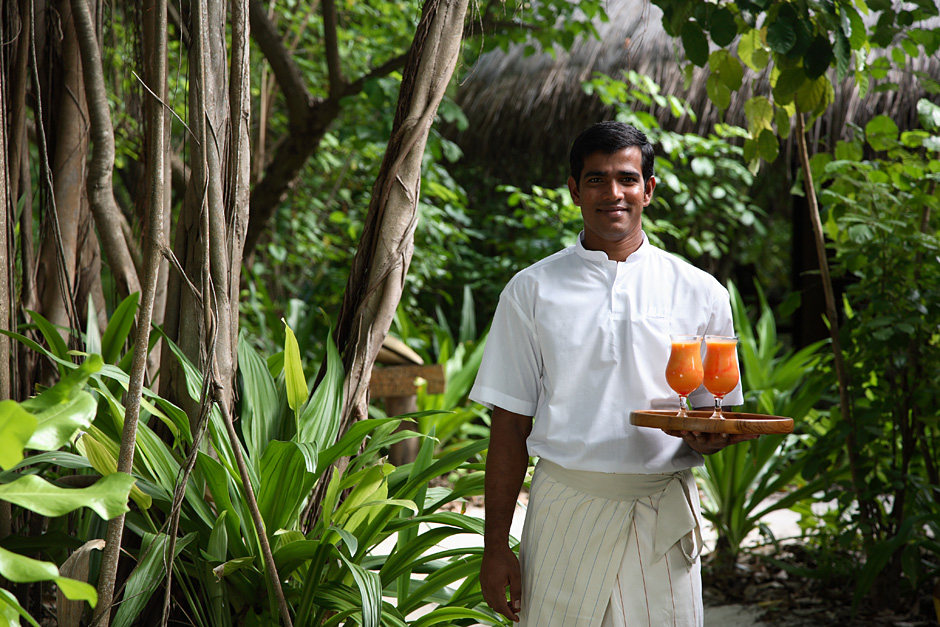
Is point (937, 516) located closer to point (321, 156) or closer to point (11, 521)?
point (11, 521)

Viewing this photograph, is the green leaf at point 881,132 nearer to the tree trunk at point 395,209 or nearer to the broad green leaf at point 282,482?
the tree trunk at point 395,209

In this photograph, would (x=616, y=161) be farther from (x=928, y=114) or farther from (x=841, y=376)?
(x=841, y=376)

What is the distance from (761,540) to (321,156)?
3244 mm

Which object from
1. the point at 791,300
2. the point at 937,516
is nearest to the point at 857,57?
the point at 791,300

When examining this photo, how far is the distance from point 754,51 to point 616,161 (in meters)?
1.06

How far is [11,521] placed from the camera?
1893 millimetres

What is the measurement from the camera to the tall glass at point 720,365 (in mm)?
1441

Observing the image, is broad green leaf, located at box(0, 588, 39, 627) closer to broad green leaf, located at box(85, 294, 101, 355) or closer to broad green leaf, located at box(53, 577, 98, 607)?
broad green leaf, located at box(53, 577, 98, 607)

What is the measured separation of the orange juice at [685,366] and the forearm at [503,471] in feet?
0.93

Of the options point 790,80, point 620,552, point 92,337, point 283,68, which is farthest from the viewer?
point 283,68

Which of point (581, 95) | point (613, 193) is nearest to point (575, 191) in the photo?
point (613, 193)

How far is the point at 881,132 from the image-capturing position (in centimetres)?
258

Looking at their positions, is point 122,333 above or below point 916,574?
above

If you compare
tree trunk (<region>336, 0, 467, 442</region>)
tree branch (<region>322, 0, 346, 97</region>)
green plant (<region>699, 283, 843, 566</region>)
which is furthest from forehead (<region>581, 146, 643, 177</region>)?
tree branch (<region>322, 0, 346, 97</region>)
